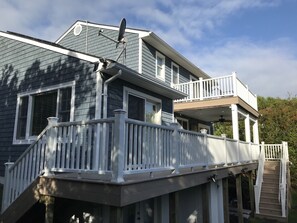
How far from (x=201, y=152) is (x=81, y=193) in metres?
4.27

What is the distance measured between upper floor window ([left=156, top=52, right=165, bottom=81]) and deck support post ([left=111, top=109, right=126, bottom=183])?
10158 mm

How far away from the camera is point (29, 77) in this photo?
9.89 metres

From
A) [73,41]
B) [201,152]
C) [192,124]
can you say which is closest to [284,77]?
[192,124]

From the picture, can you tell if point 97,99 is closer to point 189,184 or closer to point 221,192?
point 189,184

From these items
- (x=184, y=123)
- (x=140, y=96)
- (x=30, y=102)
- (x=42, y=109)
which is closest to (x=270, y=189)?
(x=184, y=123)

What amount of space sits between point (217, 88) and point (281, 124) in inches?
481

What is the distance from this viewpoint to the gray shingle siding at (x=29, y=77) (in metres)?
8.23

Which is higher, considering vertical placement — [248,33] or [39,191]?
[248,33]

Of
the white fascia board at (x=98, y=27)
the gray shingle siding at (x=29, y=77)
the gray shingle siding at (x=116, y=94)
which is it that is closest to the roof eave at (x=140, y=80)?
the gray shingle siding at (x=116, y=94)

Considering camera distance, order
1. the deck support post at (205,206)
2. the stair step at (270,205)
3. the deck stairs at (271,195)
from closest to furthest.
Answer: the deck support post at (205,206) < the deck stairs at (271,195) < the stair step at (270,205)

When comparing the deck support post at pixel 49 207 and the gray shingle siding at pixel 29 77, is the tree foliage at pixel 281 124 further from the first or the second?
the deck support post at pixel 49 207

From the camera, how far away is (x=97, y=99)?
7.82m

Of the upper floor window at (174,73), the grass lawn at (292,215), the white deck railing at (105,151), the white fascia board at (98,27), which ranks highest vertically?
the white fascia board at (98,27)

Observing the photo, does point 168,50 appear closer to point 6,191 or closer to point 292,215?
point 292,215
